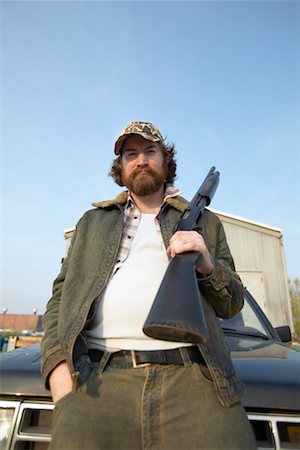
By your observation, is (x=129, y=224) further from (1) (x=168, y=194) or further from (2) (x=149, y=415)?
(2) (x=149, y=415)

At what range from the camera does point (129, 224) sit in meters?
1.96

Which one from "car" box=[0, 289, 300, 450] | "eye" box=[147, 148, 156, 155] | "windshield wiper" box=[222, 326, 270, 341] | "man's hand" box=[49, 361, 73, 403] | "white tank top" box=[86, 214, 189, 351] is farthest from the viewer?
"windshield wiper" box=[222, 326, 270, 341]

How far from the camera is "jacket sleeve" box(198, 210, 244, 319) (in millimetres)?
1555

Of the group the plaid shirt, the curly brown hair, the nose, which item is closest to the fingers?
the plaid shirt

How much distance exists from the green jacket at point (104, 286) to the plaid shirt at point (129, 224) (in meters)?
0.03

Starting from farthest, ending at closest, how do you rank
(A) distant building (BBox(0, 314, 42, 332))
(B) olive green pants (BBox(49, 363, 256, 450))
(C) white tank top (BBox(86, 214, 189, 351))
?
(A) distant building (BBox(0, 314, 42, 332))
(C) white tank top (BBox(86, 214, 189, 351))
(B) olive green pants (BBox(49, 363, 256, 450))

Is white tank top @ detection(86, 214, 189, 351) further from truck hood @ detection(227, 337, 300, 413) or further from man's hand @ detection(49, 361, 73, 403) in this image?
truck hood @ detection(227, 337, 300, 413)

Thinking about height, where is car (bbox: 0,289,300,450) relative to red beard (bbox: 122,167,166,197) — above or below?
below

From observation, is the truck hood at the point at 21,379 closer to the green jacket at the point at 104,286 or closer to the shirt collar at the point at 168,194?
the green jacket at the point at 104,286

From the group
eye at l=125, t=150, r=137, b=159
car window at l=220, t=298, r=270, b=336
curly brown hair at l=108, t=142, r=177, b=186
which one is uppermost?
curly brown hair at l=108, t=142, r=177, b=186

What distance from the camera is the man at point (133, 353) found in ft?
4.20

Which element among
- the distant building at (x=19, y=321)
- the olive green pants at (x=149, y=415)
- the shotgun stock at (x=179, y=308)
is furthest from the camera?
the distant building at (x=19, y=321)

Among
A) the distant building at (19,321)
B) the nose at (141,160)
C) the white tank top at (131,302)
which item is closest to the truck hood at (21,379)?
the white tank top at (131,302)

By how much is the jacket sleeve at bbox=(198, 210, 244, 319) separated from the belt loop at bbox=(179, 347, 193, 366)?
30 cm
